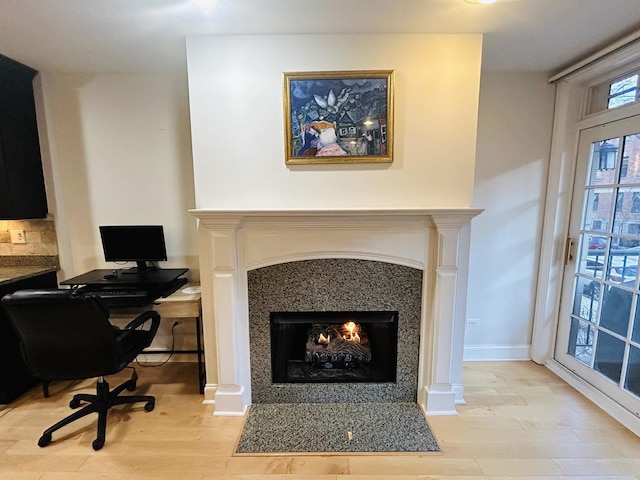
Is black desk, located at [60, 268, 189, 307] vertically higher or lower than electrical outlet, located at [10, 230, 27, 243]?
lower

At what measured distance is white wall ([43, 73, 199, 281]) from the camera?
241cm

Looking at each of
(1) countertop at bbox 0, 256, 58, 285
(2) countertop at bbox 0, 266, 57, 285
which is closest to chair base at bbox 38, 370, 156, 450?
(2) countertop at bbox 0, 266, 57, 285

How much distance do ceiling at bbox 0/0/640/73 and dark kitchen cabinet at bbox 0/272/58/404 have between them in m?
1.57

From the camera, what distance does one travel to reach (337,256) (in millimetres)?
1986

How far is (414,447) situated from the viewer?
1.75 metres

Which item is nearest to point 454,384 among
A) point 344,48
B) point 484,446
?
point 484,446

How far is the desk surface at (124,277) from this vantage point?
84.0 inches

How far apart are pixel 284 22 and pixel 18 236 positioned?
8.70ft

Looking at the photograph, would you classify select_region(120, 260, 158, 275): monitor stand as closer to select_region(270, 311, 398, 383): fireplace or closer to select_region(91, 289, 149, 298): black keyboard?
select_region(91, 289, 149, 298): black keyboard

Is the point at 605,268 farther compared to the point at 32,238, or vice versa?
the point at 32,238

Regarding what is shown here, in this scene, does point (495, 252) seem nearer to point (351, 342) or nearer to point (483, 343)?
point (483, 343)

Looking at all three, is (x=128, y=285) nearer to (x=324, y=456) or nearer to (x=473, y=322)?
(x=324, y=456)

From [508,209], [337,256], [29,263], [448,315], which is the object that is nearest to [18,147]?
[29,263]

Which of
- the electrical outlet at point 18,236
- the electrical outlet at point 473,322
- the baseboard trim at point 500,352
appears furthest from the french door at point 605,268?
the electrical outlet at point 18,236
